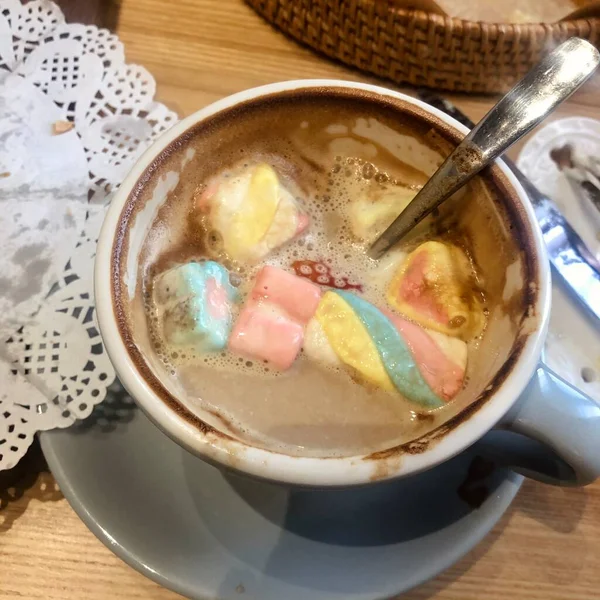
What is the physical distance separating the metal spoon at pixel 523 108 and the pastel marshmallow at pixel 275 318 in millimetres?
188

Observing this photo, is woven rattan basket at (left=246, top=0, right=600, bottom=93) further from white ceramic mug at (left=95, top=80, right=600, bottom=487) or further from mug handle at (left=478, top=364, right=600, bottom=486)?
mug handle at (left=478, top=364, right=600, bottom=486)

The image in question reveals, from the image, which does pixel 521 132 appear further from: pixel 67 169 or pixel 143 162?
pixel 67 169

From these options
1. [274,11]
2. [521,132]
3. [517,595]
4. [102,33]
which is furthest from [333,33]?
[517,595]

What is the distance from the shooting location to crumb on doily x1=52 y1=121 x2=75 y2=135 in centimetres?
88

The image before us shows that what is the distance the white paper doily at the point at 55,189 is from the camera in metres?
0.72

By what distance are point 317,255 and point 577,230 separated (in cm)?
44

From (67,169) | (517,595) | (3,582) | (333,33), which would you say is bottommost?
(3,582)

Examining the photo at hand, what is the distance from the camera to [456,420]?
1.70ft

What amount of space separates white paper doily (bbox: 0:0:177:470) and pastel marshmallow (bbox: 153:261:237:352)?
0.50ft

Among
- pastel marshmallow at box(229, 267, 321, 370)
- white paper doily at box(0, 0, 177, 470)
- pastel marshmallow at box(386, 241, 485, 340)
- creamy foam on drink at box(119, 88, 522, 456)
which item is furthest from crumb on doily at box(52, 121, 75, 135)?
pastel marshmallow at box(386, 241, 485, 340)

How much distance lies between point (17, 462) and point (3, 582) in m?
0.13

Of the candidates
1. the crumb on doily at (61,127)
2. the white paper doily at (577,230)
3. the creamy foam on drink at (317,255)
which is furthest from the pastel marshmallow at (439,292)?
the crumb on doily at (61,127)

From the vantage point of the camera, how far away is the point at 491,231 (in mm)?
647

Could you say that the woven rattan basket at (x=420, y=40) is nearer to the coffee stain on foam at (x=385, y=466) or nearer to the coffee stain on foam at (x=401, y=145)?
the coffee stain on foam at (x=401, y=145)
